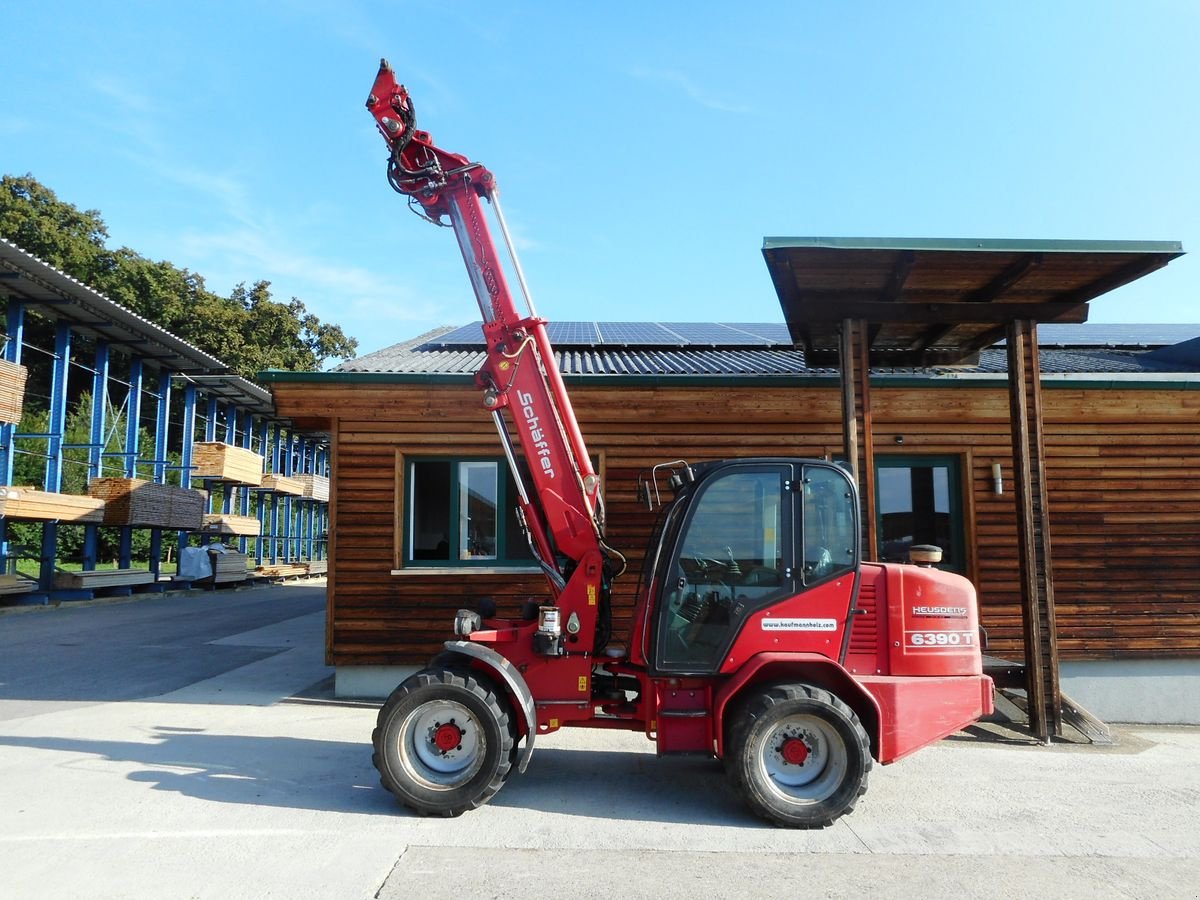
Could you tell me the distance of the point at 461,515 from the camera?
371 inches

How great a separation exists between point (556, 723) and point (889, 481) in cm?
547

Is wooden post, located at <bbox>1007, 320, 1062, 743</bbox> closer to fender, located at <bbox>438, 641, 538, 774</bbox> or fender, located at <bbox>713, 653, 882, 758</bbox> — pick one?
fender, located at <bbox>713, 653, 882, 758</bbox>

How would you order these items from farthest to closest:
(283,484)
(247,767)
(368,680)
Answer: (283,484) → (368,680) → (247,767)

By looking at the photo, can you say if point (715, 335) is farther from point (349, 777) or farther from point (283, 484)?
point (283, 484)

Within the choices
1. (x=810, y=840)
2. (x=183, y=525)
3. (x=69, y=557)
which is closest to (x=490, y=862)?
(x=810, y=840)

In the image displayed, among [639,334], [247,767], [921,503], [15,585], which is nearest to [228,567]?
[15,585]

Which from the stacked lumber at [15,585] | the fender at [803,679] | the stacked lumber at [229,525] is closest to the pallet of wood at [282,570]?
the stacked lumber at [229,525]

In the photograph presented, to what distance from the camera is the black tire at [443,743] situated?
5363 mm

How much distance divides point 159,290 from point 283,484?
54.3ft

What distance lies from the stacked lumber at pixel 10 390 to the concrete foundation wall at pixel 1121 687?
41.9 feet

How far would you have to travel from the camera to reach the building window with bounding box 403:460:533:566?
9352 mm

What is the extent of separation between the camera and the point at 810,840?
16.7 ft

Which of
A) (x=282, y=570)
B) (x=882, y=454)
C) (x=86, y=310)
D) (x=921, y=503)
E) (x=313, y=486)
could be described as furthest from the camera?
(x=313, y=486)

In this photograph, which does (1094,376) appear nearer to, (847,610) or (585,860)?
(847,610)
